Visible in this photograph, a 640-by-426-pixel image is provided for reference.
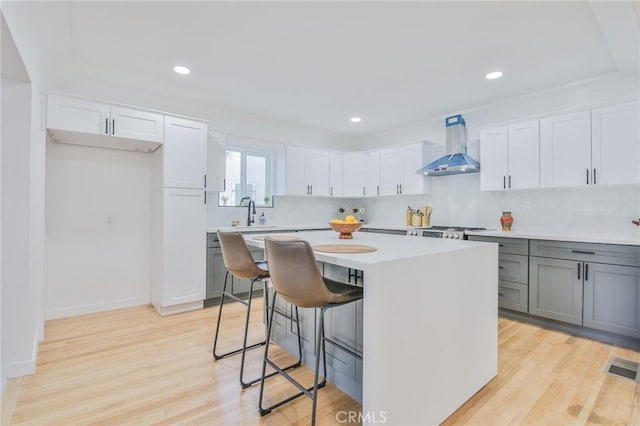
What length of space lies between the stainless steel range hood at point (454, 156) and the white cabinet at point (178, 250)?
306 centimetres

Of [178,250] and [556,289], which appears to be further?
[178,250]

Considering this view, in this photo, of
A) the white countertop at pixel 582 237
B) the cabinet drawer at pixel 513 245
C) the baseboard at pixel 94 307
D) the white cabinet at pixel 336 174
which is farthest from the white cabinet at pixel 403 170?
the baseboard at pixel 94 307

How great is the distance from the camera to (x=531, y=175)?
3.50 metres

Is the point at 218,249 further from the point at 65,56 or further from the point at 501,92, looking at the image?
the point at 501,92

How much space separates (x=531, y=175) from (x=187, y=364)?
3.88m

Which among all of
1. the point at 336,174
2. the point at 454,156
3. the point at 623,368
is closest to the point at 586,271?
the point at 623,368

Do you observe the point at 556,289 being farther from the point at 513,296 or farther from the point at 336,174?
the point at 336,174

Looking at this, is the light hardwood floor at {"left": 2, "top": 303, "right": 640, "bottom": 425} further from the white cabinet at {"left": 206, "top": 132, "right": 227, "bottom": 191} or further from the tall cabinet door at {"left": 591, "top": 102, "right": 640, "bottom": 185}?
the white cabinet at {"left": 206, "top": 132, "right": 227, "bottom": 191}

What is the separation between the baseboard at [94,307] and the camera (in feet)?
10.8

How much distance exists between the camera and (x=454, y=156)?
161 inches

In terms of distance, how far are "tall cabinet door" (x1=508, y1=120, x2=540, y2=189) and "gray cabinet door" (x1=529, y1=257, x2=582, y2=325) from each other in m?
0.91

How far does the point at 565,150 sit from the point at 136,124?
14.7ft

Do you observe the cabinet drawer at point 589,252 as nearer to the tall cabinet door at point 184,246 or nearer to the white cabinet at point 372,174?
the white cabinet at point 372,174

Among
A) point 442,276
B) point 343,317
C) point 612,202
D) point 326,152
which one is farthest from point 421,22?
point 326,152
